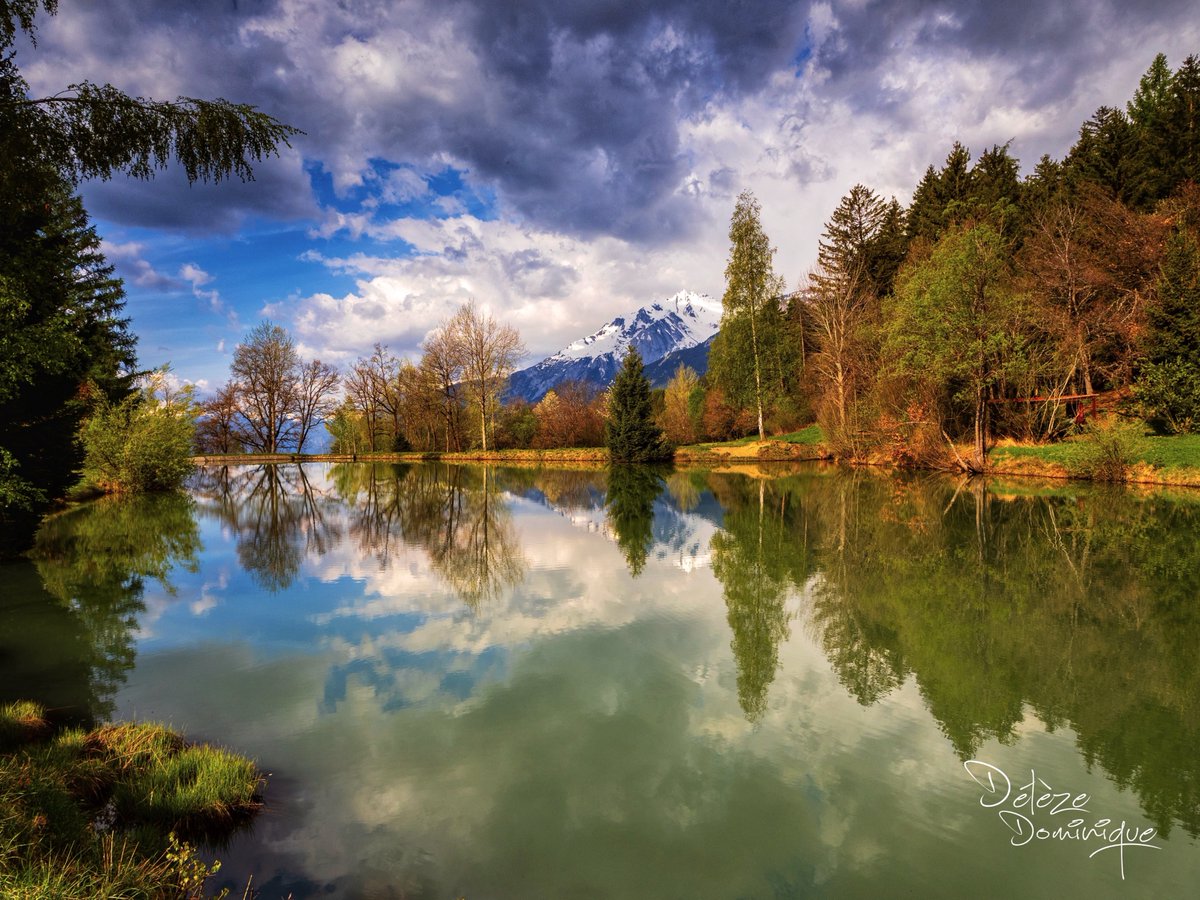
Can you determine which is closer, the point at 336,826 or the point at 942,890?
the point at 942,890

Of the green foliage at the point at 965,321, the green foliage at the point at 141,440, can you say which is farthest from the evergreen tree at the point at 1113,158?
the green foliage at the point at 141,440

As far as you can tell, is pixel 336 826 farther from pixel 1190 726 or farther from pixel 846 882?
pixel 1190 726

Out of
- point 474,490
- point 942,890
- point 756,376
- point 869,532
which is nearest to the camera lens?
point 942,890

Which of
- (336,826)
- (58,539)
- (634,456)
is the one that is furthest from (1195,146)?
(58,539)

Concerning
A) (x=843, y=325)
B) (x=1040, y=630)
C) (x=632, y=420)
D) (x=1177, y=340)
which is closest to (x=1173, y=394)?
(x=1177, y=340)

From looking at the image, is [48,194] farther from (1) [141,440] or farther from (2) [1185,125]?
(2) [1185,125]

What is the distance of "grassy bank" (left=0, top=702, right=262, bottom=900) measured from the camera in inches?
94.1

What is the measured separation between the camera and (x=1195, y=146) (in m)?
32.5

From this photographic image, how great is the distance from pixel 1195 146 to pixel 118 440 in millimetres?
57952
